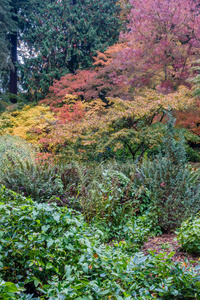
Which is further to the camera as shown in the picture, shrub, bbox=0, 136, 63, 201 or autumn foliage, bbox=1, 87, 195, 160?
autumn foliage, bbox=1, 87, 195, 160

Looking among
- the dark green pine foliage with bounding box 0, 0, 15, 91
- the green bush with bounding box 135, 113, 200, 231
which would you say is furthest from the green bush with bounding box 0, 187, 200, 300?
the dark green pine foliage with bounding box 0, 0, 15, 91

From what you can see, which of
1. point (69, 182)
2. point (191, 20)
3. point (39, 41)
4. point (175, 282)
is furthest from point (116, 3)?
point (175, 282)

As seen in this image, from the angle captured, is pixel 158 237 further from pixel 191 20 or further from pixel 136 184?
pixel 191 20

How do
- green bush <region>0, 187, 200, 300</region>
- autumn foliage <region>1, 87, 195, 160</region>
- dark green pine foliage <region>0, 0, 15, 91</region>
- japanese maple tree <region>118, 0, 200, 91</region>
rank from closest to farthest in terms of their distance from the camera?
1. green bush <region>0, 187, 200, 300</region>
2. autumn foliage <region>1, 87, 195, 160</region>
3. japanese maple tree <region>118, 0, 200, 91</region>
4. dark green pine foliage <region>0, 0, 15, 91</region>

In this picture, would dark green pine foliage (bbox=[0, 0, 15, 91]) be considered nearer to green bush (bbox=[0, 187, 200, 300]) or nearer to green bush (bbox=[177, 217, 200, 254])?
green bush (bbox=[0, 187, 200, 300])

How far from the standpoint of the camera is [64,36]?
47.9 feet

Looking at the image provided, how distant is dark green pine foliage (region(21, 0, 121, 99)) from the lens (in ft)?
47.4

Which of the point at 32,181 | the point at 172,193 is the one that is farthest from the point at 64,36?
the point at 172,193

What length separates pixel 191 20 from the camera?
24.2ft

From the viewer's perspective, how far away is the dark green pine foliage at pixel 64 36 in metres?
14.4

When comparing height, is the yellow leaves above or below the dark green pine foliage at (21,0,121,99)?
below

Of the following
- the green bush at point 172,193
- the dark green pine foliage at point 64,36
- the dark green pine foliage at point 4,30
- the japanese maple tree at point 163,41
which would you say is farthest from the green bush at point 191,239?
the dark green pine foliage at point 64,36

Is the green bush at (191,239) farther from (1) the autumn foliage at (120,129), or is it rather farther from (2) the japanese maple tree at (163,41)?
(2) the japanese maple tree at (163,41)

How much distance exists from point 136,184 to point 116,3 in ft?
52.3
